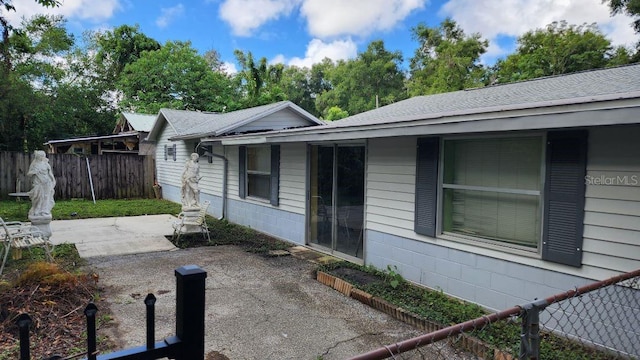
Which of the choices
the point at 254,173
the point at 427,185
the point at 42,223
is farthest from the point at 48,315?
the point at 254,173

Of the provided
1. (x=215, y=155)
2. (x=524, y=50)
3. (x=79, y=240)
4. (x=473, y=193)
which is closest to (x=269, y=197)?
(x=215, y=155)

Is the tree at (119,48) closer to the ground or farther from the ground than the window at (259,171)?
farther from the ground

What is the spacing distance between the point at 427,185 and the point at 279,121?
7.48m

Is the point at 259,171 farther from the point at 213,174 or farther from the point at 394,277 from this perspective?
the point at 394,277

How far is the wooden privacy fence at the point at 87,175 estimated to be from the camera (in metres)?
13.7

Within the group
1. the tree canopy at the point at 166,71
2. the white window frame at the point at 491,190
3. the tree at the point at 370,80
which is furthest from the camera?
the tree at the point at 370,80

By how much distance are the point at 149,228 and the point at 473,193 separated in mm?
7996

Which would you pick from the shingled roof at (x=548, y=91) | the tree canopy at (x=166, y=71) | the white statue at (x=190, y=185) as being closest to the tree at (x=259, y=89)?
the tree canopy at (x=166, y=71)

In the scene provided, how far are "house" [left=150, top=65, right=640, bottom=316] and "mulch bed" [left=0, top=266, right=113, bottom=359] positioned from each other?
12.9ft

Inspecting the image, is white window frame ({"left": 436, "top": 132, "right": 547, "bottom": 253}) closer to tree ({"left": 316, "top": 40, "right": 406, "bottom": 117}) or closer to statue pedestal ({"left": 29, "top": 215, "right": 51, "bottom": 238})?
statue pedestal ({"left": 29, "top": 215, "right": 51, "bottom": 238})

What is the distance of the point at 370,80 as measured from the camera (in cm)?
3831

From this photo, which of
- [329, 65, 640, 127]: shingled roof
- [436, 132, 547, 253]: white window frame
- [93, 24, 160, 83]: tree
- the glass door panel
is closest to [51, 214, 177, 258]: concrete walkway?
the glass door panel

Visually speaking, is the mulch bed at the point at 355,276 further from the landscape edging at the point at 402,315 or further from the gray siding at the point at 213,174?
the gray siding at the point at 213,174

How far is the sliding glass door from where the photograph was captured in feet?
22.1
